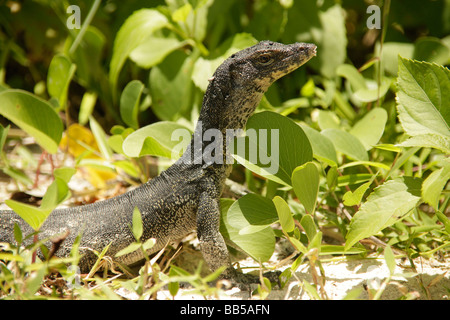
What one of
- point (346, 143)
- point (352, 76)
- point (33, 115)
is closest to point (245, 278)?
point (346, 143)

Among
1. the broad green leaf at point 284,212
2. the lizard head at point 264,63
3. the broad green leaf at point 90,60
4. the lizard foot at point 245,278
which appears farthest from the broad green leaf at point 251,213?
the broad green leaf at point 90,60

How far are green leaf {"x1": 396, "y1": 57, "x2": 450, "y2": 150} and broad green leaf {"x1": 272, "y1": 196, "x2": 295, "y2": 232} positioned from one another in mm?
630

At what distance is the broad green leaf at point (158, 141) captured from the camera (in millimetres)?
2115

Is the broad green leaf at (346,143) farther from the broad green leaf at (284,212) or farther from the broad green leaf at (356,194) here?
the broad green leaf at (284,212)

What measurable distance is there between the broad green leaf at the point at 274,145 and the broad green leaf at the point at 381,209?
36cm

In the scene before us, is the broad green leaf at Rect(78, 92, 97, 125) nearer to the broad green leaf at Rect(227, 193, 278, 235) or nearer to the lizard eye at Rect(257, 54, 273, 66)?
the lizard eye at Rect(257, 54, 273, 66)

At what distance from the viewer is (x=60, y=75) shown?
2770mm

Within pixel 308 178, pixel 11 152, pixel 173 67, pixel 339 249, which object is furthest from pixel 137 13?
pixel 339 249

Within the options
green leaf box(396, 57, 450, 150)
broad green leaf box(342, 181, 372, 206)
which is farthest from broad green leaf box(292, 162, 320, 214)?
green leaf box(396, 57, 450, 150)

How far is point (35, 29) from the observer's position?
3.74 m

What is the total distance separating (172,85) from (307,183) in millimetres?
1597

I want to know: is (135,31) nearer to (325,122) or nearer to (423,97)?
(325,122)

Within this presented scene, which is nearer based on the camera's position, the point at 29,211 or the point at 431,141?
the point at 29,211

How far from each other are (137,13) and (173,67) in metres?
0.44
